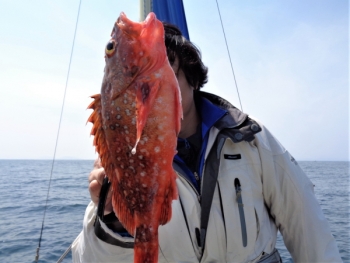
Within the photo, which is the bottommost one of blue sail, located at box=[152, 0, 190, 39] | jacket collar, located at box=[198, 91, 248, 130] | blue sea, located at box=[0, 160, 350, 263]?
blue sea, located at box=[0, 160, 350, 263]

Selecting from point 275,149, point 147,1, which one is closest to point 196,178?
point 275,149

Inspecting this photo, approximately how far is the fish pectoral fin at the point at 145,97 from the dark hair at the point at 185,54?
87 cm

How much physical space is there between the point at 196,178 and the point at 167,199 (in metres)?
0.90

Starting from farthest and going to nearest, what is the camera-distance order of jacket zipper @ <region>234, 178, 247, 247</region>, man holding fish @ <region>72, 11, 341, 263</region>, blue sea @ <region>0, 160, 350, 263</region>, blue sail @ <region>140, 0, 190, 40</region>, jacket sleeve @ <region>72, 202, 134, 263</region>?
blue sea @ <region>0, 160, 350, 263</region>, blue sail @ <region>140, 0, 190, 40</region>, jacket zipper @ <region>234, 178, 247, 247</region>, jacket sleeve @ <region>72, 202, 134, 263</region>, man holding fish @ <region>72, 11, 341, 263</region>

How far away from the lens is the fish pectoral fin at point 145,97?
132 cm

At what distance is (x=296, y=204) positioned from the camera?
7.55 ft

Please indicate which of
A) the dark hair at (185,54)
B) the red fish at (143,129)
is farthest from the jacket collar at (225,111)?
the red fish at (143,129)

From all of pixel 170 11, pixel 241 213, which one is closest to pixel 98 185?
pixel 241 213

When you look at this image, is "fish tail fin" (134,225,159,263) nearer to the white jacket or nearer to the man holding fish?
the man holding fish

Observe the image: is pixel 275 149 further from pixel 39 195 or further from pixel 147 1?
pixel 39 195

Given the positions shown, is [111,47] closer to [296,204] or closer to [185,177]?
[185,177]

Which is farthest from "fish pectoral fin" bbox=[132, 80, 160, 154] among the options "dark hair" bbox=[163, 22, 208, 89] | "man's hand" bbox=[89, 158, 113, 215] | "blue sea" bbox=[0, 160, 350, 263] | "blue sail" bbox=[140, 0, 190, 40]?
"blue sea" bbox=[0, 160, 350, 263]

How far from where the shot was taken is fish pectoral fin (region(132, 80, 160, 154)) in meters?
1.32

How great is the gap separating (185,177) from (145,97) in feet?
3.41
